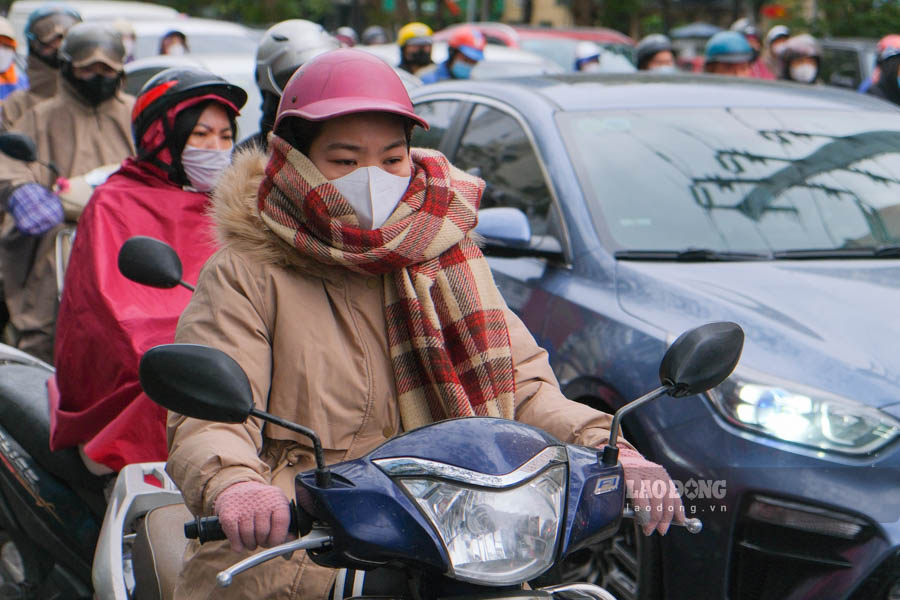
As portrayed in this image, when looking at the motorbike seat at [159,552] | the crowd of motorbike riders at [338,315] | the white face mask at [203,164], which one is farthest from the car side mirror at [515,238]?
the motorbike seat at [159,552]

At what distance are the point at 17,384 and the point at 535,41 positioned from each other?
50.0 feet

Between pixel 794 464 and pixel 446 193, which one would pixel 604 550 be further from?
pixel 446 193

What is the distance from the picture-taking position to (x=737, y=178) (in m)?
4.30

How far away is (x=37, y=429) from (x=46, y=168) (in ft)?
8.25

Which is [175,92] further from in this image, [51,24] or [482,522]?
[51,24]

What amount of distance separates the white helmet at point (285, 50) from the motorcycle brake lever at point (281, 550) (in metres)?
3.44

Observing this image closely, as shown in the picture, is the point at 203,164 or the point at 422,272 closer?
the point at 422,272

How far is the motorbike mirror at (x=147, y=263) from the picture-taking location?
291 centimetres

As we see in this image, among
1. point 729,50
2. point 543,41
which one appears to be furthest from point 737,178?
point 543,41

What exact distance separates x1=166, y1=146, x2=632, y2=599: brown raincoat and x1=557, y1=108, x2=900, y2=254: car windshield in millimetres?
1807

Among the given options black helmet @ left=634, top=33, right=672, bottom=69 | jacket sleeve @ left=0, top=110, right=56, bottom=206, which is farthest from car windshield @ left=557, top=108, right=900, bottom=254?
black helmet @ left=634, top=33, right=672, bottom=69

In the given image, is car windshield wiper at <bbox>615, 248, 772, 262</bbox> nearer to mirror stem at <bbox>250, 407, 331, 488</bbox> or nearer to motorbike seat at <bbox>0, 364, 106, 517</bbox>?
motorbike seat at <bbox>0, 364, 106, 517</bbox>

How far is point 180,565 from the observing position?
2537 mm

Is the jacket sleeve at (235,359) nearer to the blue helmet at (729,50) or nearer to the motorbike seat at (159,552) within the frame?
the motorbike seat at (159,552)
